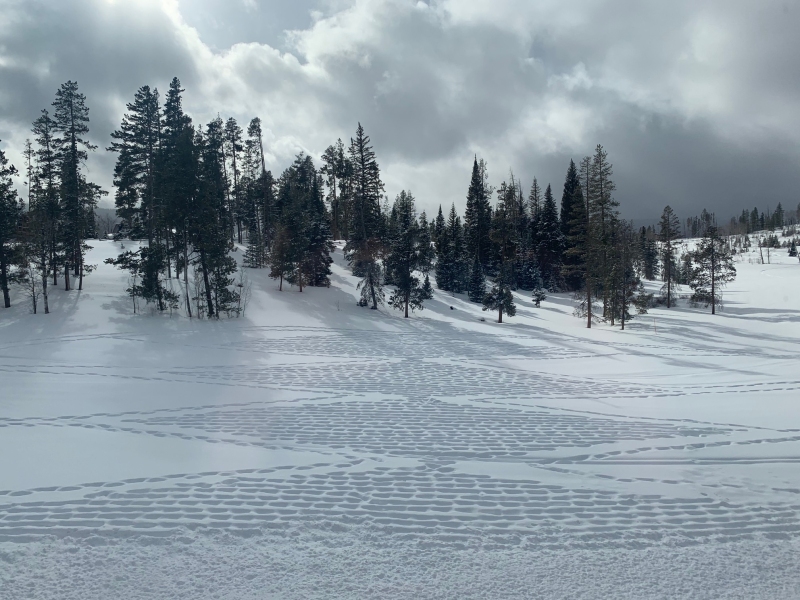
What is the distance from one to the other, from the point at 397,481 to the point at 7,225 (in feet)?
92.4

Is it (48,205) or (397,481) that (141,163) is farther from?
(397,481)

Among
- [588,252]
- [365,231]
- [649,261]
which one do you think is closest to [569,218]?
[649,261]

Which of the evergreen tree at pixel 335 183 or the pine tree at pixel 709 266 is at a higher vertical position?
the evergreen tree at pixel 335 183

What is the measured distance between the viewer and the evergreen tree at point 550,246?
54.0 meters

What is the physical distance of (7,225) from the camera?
80.0 feet

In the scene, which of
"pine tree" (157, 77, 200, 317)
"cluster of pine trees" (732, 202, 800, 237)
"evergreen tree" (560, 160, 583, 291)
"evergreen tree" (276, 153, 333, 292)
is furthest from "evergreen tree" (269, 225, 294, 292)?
"cluster of pine trees" (732, 202, 800, 237)

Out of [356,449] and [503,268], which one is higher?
[503,268]

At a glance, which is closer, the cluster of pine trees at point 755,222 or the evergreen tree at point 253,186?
the evergreen tree at point 253,186

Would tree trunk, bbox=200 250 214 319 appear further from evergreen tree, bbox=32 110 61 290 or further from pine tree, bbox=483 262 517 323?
pine tree, bbox=483 262 517 323

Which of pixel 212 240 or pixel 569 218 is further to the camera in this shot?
pixel 569 218

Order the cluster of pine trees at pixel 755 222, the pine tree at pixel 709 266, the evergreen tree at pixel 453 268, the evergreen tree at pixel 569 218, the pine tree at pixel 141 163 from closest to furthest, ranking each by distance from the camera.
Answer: the pine tree at pixel 141 163
the pine tree at pixel 709 266
the evergreen tree at pixel 453 268
the evergreen tree at pixel 569 218
the cluster of pine trees at pixel 755 222

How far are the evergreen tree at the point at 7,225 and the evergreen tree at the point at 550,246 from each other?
47.2 meters

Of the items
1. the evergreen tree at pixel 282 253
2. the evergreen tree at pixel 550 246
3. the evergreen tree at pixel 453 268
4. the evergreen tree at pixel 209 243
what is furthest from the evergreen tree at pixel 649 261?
the evergreen tree at pixel 209 243

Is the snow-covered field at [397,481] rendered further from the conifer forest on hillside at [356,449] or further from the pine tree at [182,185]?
the pine tree at [182,185]
